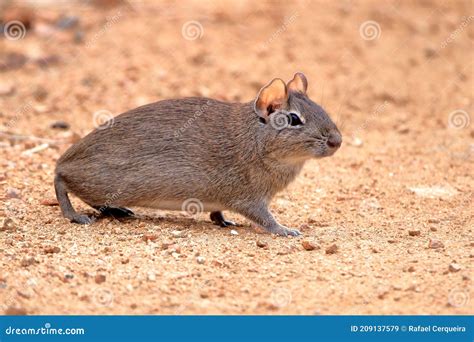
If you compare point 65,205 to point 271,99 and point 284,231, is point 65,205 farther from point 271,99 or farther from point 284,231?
point 271,99

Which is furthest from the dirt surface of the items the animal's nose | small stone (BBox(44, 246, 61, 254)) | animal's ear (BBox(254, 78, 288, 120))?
animal's ear (BBox(254, 78, 288, 120))

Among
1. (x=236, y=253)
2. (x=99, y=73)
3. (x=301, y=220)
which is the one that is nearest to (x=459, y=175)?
(x=301, y=220)

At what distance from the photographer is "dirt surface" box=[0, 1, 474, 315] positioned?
21.7 ft

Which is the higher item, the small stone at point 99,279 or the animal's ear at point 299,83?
the animal's ear at point 299,83

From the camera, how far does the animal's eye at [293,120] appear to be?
323 inches

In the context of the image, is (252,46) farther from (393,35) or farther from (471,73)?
(471,73)

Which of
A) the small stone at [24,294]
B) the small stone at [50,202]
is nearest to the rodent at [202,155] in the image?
the small stone at [50,202]

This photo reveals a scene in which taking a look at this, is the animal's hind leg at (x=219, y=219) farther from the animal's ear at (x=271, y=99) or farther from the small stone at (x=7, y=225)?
the small stone at (x=7, y=225)

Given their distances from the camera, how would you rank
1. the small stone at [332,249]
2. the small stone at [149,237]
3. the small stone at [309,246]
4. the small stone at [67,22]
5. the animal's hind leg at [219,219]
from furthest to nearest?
1. the small stone at [67,22]
2. the animal's hind leg at [219,219]
3. the small stone at [149,237]
4. the small stone at [309,246]
5. the small stone at [332,249]

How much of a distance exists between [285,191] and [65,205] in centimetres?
270

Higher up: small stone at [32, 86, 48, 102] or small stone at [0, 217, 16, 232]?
small stone at [32, 86, 48, 102]

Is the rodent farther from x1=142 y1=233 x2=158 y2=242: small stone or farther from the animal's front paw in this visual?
x1=142 y1=233 x2=158 y2=242: small stone

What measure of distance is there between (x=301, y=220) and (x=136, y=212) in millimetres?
1715

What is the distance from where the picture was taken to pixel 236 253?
297 inches
